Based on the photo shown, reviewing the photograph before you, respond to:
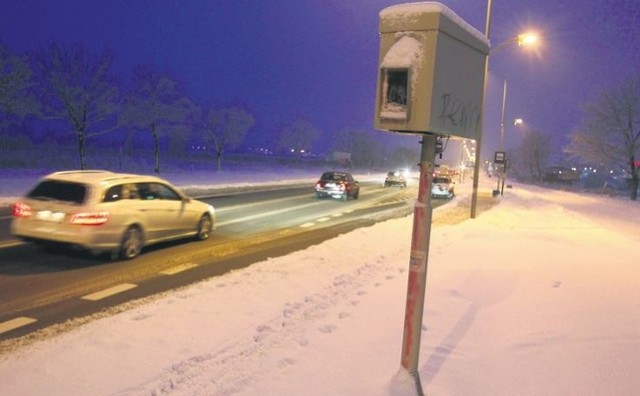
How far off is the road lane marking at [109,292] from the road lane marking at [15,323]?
100 cm

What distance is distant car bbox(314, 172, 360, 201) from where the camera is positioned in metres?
27.1

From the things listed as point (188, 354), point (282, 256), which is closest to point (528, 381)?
point (188, 354)

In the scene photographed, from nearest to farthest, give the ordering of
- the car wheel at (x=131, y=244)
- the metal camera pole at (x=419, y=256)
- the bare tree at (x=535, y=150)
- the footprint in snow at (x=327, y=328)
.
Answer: the metal camera pole at (x=419, y=256) < the footprint in snow at (x=327, y=328) < the car wheel at (x=131, y=244) < the bare tree at (x=535, y=150)

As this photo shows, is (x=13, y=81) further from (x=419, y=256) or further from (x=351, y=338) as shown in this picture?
(x=419, y=256)

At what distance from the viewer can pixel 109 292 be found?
7500 mm

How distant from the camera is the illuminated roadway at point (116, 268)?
6676 millimetres

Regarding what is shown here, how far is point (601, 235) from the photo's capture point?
15.0 meters

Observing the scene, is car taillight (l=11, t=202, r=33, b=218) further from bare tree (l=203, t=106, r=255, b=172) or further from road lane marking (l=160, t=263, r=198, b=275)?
bare tree (l=203, t=106, r=255, b=172)

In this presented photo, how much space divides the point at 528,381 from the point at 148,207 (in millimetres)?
8299

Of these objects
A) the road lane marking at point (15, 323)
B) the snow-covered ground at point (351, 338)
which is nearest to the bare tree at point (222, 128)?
the snow-covered ground at point (351, 338)

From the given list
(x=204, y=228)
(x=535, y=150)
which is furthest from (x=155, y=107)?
(x=535, y=150)

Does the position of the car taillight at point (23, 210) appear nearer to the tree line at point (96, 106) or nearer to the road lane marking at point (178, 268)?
the road lane marking at point (178, 268)

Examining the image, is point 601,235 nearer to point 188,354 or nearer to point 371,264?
point 371,264

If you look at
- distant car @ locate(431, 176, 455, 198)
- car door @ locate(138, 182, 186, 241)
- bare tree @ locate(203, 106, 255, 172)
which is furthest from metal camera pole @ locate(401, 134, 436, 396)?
bare tree @ locate(203, 106, 255, 172)
